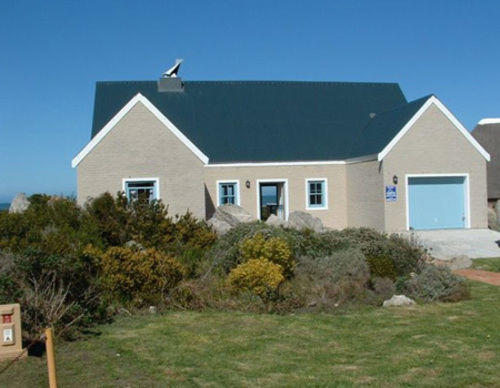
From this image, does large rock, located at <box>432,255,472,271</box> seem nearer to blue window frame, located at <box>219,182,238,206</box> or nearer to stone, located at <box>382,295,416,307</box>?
stone, located at <box>382,295,416,307</box>

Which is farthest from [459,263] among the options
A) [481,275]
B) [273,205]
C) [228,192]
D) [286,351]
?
[273,205]

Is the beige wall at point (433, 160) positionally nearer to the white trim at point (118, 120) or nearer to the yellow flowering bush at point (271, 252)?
the white trim at point (118, 120)

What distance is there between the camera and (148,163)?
2358cm

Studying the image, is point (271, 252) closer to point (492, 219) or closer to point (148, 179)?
point (148, 179)

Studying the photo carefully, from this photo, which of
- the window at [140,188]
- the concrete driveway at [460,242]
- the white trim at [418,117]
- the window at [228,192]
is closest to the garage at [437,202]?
the concrete driveway at [460,242]

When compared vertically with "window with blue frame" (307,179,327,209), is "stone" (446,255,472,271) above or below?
below

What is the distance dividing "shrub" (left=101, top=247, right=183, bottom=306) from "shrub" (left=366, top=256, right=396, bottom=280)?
438 centimetres

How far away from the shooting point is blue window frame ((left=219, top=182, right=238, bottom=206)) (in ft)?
91.6

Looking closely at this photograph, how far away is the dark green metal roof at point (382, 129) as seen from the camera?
26000 millimetres

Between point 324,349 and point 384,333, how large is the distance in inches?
54.7

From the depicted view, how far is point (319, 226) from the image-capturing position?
2389 centimetres

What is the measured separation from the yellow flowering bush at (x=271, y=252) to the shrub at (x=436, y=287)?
244cm

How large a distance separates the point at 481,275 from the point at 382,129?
11167 millimetres

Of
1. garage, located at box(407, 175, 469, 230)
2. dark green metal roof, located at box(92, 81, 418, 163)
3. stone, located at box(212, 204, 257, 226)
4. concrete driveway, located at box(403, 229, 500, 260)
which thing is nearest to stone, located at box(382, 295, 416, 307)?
concrete driveway, located at box(403, 229, 500, 260)
